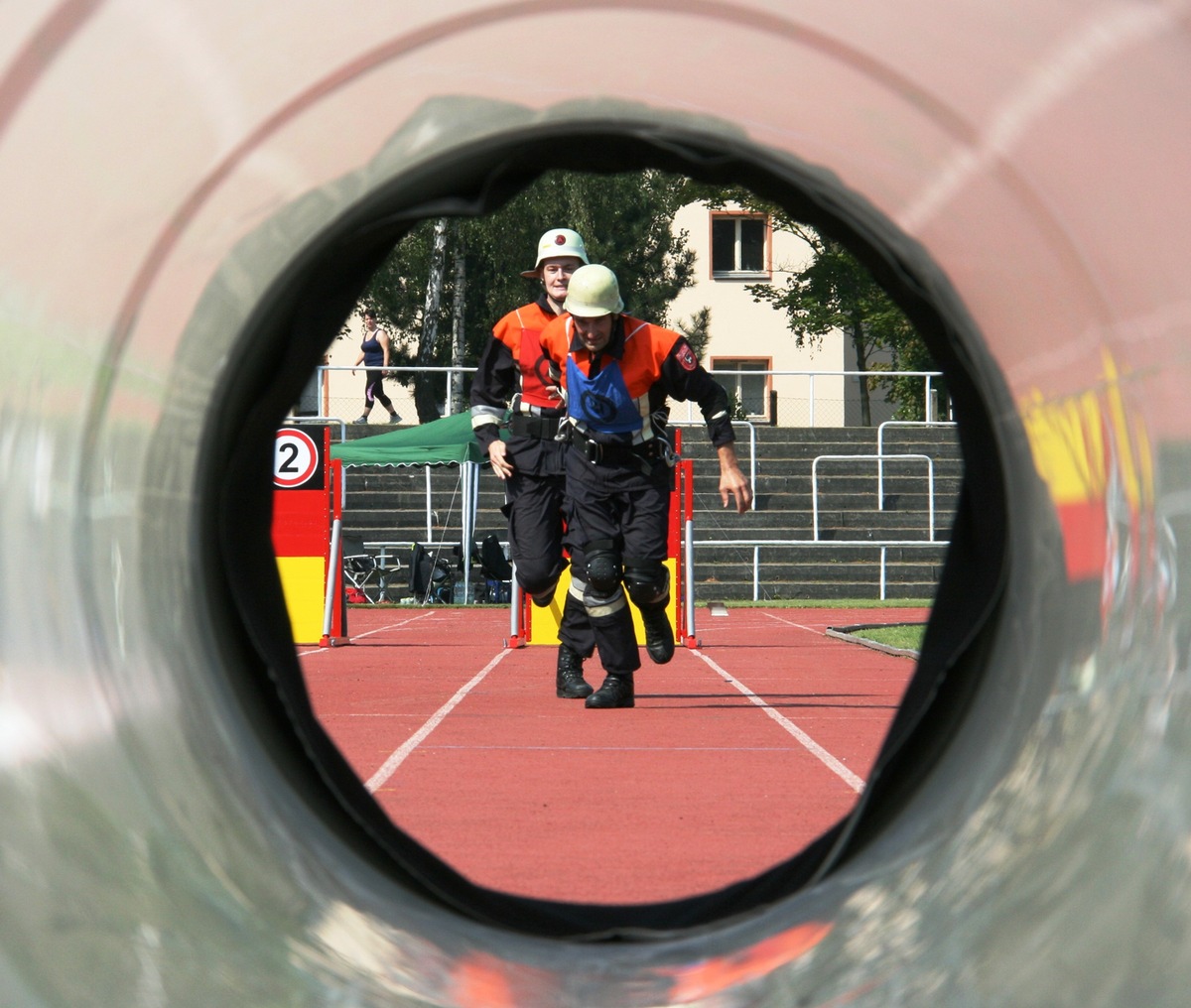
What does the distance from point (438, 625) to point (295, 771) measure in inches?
534

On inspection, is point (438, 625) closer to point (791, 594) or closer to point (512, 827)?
point (791, 594)

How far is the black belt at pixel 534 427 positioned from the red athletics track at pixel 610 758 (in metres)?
1.40

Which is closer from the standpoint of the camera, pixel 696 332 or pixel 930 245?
pixel 930 245

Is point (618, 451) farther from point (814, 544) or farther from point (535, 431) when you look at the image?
point (814, 544)

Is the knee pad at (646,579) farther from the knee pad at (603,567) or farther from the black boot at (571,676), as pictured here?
the black boot at (571,676)

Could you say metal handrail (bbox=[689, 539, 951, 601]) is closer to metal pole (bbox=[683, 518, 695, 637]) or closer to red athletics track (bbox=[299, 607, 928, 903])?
metal pole (bbox=[683, 518, 695, 637])

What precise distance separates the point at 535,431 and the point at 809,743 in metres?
2.24

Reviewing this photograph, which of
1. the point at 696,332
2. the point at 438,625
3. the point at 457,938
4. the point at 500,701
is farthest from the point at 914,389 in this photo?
the point at 457,938

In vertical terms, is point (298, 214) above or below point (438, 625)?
above

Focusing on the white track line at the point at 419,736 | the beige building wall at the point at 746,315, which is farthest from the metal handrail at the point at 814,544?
the beige building wall at the point at 746,315

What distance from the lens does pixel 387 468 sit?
85.8 ft

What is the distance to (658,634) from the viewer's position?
8352 millimetres

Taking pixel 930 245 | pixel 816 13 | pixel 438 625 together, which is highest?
pixel 816 13

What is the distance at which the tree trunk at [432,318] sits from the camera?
36.5 meters
